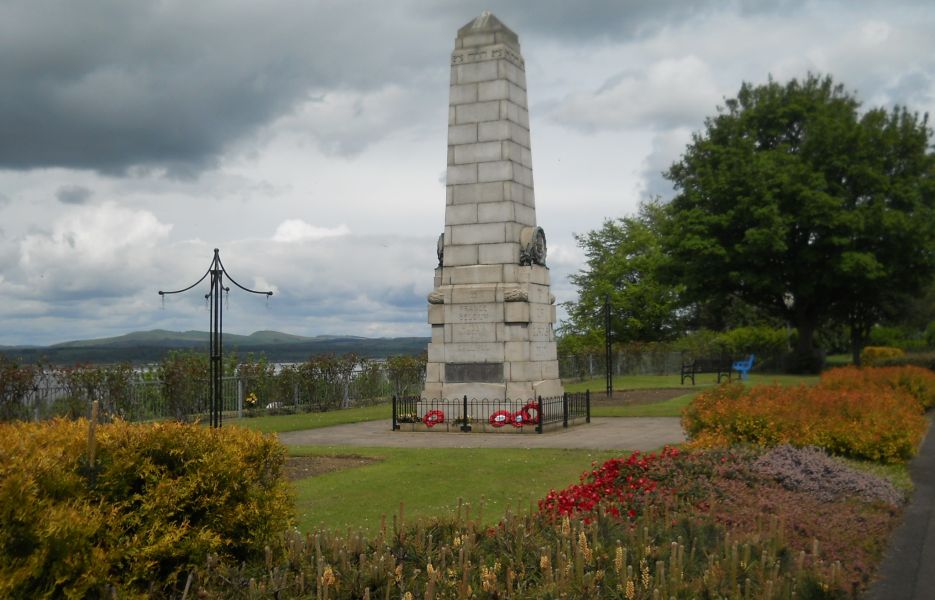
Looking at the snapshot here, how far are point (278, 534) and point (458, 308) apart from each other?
564 inches

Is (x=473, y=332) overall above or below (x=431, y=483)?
above

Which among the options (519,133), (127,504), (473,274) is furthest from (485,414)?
(127,504)

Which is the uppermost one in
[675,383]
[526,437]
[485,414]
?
[485,414]

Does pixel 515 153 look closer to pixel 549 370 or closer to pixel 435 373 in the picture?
pixel 549 370

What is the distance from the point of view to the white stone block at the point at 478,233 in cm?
2027

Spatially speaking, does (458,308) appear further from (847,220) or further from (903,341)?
(903,341)

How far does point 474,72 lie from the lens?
68.3ft

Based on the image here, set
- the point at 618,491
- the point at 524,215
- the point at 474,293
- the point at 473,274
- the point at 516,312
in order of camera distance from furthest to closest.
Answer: the point at 524,215
the point at 473,274
the point at 474,293
the point at 516,312
the point at 618,491

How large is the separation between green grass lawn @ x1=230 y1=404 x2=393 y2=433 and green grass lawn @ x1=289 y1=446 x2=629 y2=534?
19.9 feet

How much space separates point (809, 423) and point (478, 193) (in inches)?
382

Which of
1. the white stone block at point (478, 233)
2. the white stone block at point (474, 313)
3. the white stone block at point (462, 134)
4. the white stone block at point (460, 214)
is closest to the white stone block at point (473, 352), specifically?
the white stone block at point (474, 313)

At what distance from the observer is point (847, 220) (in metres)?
35.7

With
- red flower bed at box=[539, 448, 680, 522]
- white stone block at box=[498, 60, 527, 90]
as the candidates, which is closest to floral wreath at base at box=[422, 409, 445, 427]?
white stone block at box=[498, 60, 527, 90]

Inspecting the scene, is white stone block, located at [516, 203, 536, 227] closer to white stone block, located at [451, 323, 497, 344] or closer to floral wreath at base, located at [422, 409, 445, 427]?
white stone block, located at [451, 323, 497, 344]
